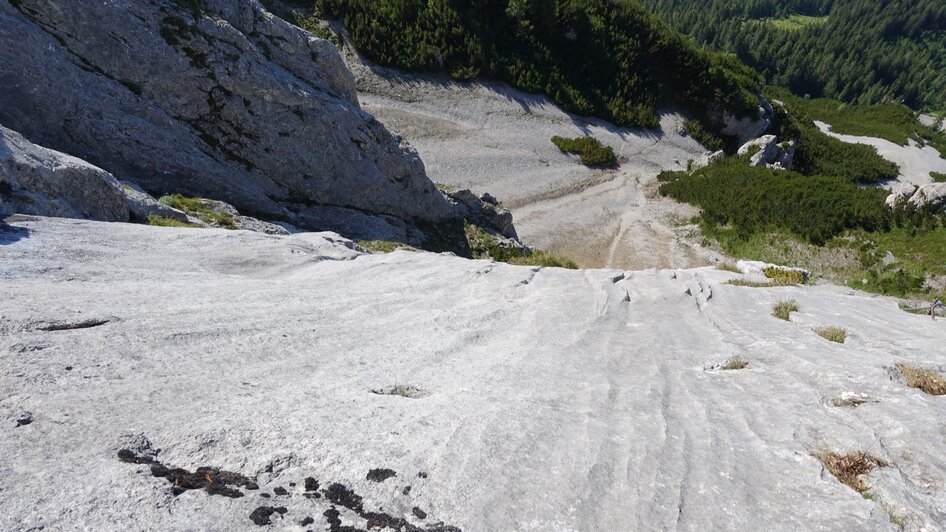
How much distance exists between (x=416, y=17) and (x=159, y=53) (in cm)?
2967

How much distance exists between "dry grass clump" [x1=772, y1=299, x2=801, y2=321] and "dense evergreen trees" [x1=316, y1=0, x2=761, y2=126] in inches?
1472

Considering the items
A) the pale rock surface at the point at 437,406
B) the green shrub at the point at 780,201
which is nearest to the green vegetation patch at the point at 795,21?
the green shrub at the point at 780,201

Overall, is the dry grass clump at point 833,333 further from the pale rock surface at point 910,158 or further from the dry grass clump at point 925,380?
the pale rock surface at point 910,158

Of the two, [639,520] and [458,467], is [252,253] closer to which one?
[458,467]

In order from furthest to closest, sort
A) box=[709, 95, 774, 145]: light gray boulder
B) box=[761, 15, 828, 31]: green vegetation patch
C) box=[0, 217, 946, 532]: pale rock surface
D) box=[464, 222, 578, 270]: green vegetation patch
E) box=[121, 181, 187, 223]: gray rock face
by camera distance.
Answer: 1. box=[761, 15, 828, 31]: green vegetation patch
2. box=[709, 95, 774, 145]: light gray boulder
3. box=[464, 222, 578, 270]: green vegetation patch
4. box=[121, 181, 187, 223]: gray rock face
5. box=[0, 217, 946, 532]: pale rock surface

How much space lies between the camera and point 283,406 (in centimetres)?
470

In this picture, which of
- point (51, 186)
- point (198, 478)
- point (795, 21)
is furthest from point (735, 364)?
point (795, 21)

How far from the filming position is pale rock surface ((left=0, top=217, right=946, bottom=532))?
361cm

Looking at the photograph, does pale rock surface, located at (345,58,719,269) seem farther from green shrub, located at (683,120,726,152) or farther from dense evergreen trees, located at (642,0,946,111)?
dense evergreen trees, located at (642,0,946,111)

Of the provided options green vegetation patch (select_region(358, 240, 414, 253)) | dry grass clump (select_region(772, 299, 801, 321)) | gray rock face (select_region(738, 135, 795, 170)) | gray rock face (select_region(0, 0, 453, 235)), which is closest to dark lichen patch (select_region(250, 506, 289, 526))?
dry grass clump (select_region(772, 299, 801, 321))

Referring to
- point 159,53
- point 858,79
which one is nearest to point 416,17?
point 159,53

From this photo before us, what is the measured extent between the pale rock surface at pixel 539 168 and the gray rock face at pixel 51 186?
20.8 m

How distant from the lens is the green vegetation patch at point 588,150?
41.1 m

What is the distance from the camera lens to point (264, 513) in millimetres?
3338
